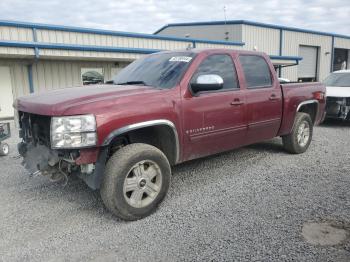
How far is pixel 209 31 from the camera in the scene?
25.3 m

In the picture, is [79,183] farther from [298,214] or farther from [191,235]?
[298,214]

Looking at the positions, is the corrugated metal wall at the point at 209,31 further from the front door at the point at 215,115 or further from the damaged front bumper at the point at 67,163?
the damaged front bumper at the point at 67,163

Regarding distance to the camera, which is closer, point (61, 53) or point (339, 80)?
point (339, 80)

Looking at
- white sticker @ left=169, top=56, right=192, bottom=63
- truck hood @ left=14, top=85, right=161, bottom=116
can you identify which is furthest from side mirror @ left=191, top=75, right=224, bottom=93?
truck hood @ left=14, top=85, right=161, bottom=116

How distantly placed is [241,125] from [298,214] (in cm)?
167

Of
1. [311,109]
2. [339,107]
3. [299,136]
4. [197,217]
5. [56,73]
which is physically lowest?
[197,217]

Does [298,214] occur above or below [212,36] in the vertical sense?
below

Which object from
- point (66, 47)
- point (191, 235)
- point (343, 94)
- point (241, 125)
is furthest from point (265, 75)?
point (66, 47)

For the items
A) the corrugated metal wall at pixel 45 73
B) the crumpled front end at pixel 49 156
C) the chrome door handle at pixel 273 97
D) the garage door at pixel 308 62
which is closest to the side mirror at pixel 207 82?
the crumpled front end at pixel 49 156

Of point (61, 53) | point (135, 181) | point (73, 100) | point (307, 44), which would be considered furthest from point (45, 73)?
point (307, 44)

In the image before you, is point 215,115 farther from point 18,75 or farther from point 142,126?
point 18,75

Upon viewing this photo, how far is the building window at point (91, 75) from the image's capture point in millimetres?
15344

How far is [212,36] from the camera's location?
25031mm

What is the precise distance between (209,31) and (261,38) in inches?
151
